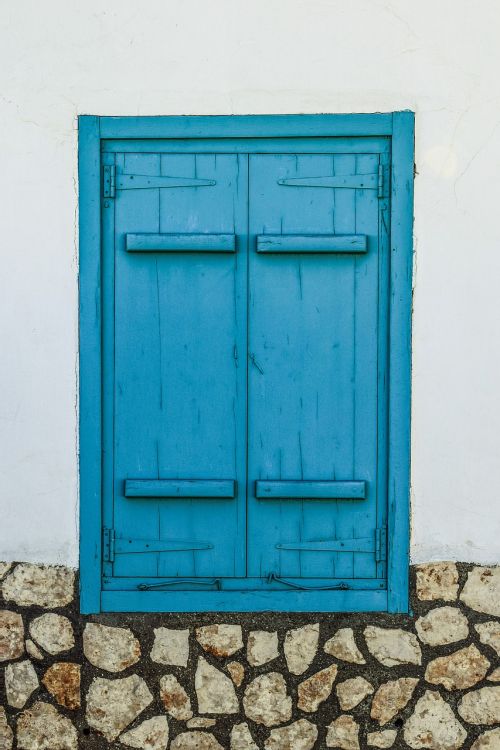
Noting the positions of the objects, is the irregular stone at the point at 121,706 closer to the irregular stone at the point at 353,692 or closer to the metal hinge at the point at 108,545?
the metal hinge at the point at 108,545

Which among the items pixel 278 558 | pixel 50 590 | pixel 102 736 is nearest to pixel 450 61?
pixel 278 558

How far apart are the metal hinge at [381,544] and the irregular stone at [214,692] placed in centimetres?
76

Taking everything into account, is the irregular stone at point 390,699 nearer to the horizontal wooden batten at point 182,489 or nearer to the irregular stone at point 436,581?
the irregular stone at point 436,581

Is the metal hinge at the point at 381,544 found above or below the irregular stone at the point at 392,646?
above

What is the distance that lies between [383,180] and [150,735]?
92.5 inches

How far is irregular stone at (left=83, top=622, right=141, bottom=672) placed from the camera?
2883mm

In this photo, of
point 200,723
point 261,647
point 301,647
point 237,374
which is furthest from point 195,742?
point 237,374

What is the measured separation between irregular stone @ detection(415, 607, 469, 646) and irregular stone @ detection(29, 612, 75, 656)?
4.54 feet

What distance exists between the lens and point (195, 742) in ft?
9.37

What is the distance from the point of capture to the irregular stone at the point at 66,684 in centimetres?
288

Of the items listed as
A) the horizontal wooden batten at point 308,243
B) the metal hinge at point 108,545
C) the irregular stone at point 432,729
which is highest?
the horizontal wooden batten at point 308,243

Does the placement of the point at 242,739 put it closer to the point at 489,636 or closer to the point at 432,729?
the point at 432,729

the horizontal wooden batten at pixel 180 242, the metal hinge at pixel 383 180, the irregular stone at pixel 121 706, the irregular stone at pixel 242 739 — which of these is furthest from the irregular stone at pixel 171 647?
the metal hinge at pixel 383 180

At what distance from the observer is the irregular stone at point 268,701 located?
112 inches
